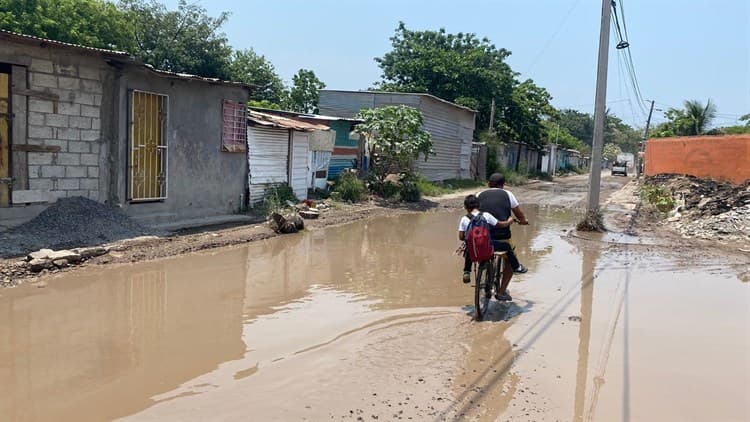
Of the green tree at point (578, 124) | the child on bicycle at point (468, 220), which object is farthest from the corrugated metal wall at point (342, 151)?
the green tree at point (578, 124)

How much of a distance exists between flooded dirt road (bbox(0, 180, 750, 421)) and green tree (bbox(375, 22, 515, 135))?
102ft

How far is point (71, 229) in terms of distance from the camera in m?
9.71

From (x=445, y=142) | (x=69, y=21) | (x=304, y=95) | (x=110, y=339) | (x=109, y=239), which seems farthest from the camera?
(x=304, y=95)

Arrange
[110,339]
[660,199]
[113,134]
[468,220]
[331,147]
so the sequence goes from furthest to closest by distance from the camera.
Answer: [331,147] < [660,199] < [113,134] < [468,220] < [110,339]

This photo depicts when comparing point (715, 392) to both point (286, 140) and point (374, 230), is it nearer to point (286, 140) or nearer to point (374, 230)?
point (374, 230)

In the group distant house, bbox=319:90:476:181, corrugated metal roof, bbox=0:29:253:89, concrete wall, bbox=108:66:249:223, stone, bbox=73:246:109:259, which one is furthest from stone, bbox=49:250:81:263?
distant house, bbox=319:90:476:181

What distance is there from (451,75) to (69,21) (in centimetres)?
2324

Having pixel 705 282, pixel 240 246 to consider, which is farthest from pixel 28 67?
pixel 705 282

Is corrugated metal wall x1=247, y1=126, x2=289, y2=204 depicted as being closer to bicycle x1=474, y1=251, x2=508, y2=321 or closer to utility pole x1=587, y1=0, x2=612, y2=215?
utility pole x1=587, y1=0, x2=612, y2=215

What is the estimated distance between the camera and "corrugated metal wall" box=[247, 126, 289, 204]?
15574mm

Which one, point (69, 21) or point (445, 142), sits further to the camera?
point (445, 142)

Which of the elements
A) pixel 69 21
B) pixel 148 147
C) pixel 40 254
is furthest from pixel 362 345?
pixel 69 21

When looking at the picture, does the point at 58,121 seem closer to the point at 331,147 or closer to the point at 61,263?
the point at 61,263

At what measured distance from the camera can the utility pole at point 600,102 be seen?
14.8 m
